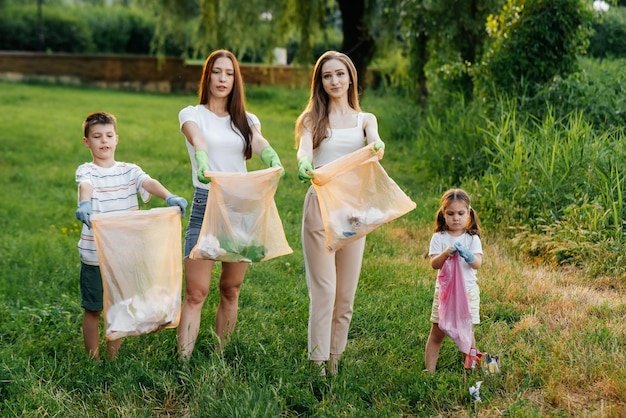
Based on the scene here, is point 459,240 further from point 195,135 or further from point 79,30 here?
point 79,30

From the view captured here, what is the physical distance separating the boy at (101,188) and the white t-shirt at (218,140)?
9.7 inches

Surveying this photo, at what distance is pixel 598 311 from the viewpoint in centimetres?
495

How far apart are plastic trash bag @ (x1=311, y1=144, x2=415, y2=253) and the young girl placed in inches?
7.8

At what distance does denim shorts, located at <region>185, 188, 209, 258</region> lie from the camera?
13.2 feet

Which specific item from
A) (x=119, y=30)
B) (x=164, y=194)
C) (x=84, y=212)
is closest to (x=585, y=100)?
(x=164, y=194)

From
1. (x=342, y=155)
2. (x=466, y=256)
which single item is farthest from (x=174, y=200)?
(x=466, y=256)

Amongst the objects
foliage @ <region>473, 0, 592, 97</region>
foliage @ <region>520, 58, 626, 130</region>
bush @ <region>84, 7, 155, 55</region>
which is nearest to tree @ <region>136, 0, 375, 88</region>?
foliage @ <region>473, 0, 592, 97</region>

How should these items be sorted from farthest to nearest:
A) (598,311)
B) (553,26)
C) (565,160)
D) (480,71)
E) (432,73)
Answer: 1. (432,73)
2. (480,71)
3. (553,26)
4. (565,160)
5. (598,311)

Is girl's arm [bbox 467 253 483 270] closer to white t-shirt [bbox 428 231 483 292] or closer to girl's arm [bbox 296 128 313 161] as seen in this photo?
white t-shirt [bbox 428 231 483 292]

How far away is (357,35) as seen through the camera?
1390 centimetres

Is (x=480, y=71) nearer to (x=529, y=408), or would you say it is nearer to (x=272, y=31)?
(x=272, y=31)

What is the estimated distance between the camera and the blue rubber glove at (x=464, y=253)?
393 centimetres

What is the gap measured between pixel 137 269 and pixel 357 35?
34.7 ft

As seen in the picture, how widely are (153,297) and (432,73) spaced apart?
7526 mm
